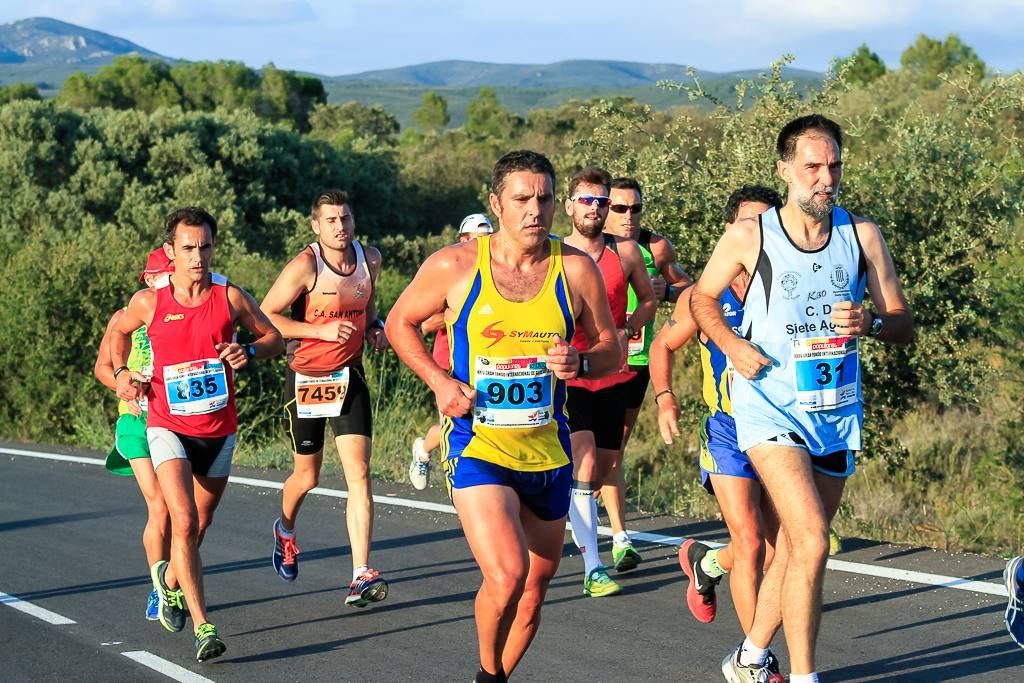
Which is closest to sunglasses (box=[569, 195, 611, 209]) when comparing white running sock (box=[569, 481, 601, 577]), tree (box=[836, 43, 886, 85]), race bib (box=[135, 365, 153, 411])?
white running sock (box=[569, 481, 601, 577])

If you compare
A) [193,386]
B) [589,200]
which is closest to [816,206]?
[589,200]

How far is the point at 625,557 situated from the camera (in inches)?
324

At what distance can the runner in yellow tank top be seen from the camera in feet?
17.6

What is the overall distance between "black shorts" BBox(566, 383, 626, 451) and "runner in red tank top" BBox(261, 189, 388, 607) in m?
1.16

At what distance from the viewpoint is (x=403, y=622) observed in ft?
24.3

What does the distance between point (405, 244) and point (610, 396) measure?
2515cm

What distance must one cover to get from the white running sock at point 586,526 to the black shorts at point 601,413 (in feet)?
1.27

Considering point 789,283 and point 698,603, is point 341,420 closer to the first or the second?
point 698,603

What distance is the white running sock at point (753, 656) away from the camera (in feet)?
18.7

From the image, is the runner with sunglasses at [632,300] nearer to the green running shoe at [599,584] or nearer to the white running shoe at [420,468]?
the green running shoe at [599,584]

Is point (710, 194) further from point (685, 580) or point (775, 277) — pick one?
point (775, 277)

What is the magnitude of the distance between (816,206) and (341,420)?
3.68 meters

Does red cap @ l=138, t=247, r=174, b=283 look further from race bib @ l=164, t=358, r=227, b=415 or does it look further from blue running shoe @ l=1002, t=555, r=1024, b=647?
blue running shoe @ l=1002, t=555, r=1024, b=647

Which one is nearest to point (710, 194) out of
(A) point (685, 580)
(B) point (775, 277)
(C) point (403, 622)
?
(A) point (685, 580)
